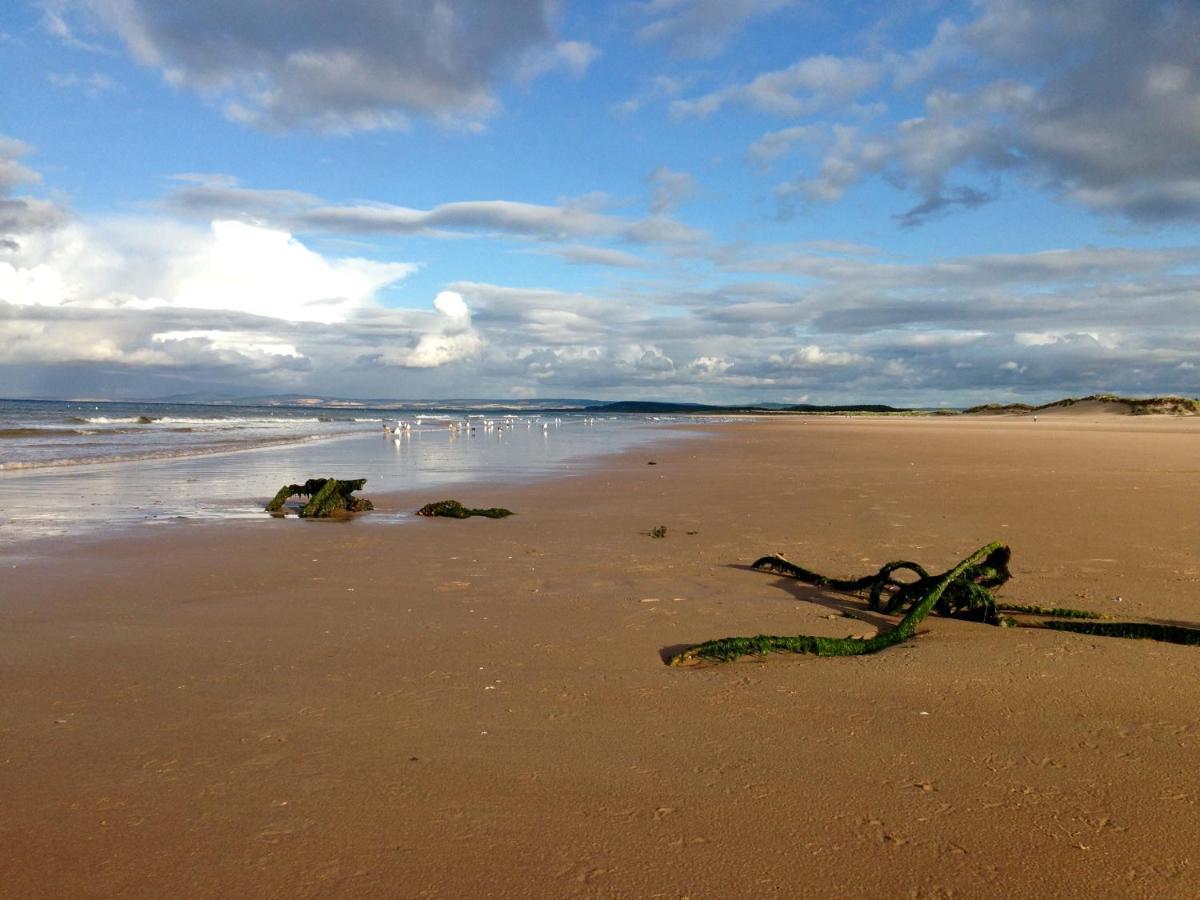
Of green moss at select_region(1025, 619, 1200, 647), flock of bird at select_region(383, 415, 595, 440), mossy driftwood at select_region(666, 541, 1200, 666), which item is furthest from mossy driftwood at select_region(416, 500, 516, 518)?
flock of bird at select_region(383, 415, 595, 440)

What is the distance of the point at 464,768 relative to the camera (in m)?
3.57

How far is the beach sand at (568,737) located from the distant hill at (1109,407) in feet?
262

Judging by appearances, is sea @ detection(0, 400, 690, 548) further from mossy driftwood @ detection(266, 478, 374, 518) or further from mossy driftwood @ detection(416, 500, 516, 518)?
mossy driftwood @ detection(416, 500, 516, 518)

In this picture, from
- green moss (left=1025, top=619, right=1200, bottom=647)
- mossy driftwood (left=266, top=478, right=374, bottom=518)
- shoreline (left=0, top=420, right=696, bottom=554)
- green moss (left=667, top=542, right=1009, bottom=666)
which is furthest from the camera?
mossy driftwood (left=266, top=478, right=374, bottom=518)

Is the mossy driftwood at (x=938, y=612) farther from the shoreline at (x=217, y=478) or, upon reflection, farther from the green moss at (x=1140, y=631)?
the shoreline at (x=217, y=478)

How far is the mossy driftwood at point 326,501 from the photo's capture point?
11922mm

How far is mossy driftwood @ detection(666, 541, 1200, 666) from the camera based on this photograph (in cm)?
512

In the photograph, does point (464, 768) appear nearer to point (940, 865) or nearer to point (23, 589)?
point (940, 865)

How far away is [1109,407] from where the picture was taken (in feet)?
269

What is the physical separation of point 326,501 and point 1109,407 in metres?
89.4

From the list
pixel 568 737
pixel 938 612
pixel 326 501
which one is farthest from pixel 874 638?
pixel 326 501

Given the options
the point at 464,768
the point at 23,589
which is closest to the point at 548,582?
the point at 464,768

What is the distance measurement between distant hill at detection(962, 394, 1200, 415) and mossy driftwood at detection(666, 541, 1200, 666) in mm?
80481

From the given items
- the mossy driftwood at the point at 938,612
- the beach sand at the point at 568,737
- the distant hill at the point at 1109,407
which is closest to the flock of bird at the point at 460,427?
the beach sand at the point at 568,737
